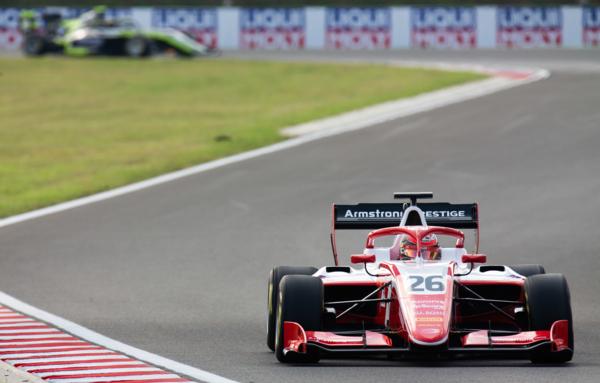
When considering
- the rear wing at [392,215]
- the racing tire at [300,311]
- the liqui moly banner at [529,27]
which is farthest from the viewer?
the liqui moly banner at [529,27]

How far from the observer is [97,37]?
5116 cm

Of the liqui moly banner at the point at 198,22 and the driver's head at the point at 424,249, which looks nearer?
the driver's head at the point at 424,249

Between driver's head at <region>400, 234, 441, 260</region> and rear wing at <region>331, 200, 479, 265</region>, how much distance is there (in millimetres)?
804

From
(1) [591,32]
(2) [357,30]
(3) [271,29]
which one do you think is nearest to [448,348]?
(1) [591,32]

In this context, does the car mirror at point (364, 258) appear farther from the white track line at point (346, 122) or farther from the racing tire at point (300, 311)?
the white track line at point (346, 122)

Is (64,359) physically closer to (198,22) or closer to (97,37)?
(97,37)

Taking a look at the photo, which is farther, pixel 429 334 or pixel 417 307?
pixel 417 307

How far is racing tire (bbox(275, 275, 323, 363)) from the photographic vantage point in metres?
10.7

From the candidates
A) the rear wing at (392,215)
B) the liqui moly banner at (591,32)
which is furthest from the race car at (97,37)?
the rear wing at (392,215)

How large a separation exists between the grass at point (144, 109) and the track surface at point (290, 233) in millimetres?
2020

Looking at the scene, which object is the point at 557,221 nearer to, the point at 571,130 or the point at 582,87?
the point at 571,130

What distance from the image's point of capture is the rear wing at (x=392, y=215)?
1258 cm

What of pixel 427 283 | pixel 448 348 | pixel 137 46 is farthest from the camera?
pixel 137 46

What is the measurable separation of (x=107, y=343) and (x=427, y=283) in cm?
283
